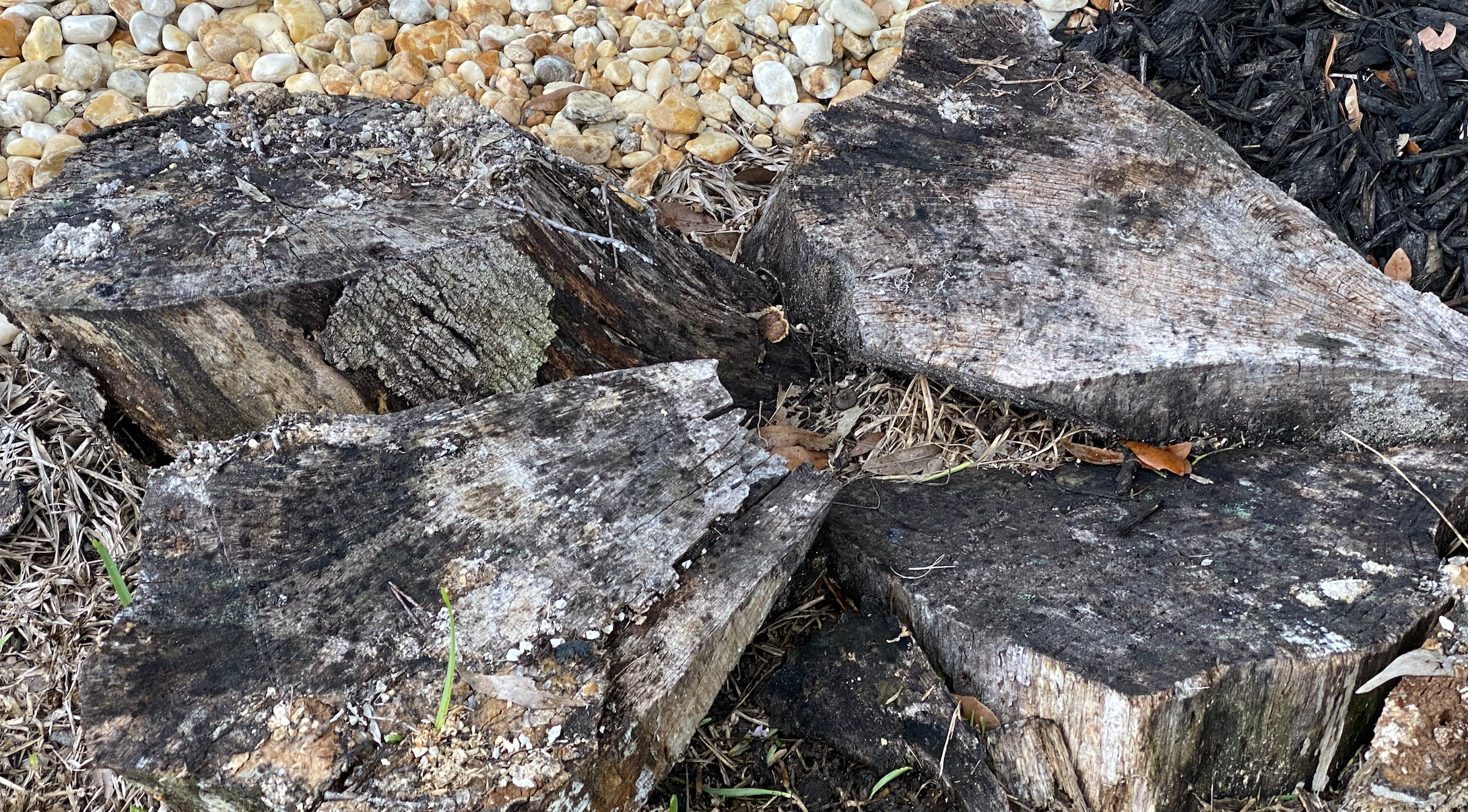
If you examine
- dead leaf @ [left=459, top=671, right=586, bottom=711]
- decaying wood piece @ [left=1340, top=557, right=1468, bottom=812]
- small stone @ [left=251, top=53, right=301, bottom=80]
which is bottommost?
decaying wood piece @ [left=1340, top=557, right=1468, bottom=812]

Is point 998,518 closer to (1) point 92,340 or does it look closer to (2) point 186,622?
(2) point 186,622

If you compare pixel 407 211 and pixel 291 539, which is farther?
pixel 407 211

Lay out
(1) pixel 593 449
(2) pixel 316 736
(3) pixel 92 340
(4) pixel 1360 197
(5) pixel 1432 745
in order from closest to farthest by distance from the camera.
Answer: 1. (2) pixel 316 736
2. (5) pixel 1432 745
3. (1) pixel 593 449
4. (3) pixel 92 340
5. (4) pixel 1360 197

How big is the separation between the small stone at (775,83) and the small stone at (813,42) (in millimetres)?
94

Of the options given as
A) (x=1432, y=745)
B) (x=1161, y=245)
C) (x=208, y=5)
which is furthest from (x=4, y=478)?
(x=1432, y=745)

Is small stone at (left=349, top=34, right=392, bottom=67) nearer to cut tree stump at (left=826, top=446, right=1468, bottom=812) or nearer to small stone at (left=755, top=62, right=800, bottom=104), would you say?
small stone at (left=755, top=62, right=800, bottom=104)

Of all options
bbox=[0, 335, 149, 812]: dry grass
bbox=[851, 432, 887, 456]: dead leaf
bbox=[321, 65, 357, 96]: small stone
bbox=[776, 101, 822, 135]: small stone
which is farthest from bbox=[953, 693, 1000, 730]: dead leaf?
bbox=[321, 65, 357, 96]: small stone

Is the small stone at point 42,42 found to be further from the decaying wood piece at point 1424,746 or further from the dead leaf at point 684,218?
the decaying wood piece at point 1424,746

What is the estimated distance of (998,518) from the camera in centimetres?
164

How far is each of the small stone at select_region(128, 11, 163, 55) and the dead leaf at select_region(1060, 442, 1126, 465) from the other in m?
2.64

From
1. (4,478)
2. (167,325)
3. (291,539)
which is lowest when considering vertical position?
(4,478)

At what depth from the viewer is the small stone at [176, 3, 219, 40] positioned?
2.79m

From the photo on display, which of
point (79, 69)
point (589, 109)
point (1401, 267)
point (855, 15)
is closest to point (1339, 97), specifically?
point (1401, 267)

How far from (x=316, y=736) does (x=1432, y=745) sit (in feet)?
4.58
